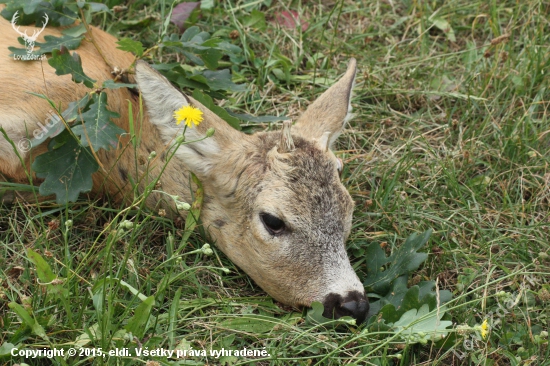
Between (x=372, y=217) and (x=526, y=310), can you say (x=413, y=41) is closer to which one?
(x=372, y=217)

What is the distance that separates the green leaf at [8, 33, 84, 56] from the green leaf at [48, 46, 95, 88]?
152 millimetres

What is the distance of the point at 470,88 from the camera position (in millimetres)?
5883

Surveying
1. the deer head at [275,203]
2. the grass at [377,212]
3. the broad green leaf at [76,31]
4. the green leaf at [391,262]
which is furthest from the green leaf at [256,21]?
the green leaf at [391,262]

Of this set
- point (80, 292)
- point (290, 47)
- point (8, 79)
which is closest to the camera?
point (80, 292)

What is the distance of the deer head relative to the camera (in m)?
4.00

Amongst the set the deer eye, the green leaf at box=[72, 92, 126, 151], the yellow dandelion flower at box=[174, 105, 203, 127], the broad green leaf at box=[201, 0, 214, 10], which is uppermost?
the yellow dandelion flower at box=[174, 105, 203, 127]

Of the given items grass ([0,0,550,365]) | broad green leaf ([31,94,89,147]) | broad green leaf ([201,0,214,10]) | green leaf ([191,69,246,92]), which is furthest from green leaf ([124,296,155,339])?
broad green leaf ([201,0,214,10])

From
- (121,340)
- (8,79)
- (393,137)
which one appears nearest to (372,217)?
(393,137)

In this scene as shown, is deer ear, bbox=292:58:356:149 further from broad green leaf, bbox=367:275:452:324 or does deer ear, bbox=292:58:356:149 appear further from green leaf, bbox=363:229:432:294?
broad green leaf, bbox=367:275:452:324

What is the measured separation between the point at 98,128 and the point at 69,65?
0.45 m

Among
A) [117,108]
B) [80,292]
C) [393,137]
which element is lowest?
[393,137]

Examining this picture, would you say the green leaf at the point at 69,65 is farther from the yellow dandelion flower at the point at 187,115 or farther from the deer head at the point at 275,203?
the yellow dandelion flower at the point at 187,115

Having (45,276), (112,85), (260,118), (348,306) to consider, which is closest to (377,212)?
(260,118)

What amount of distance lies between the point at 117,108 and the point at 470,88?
2.75 metres
